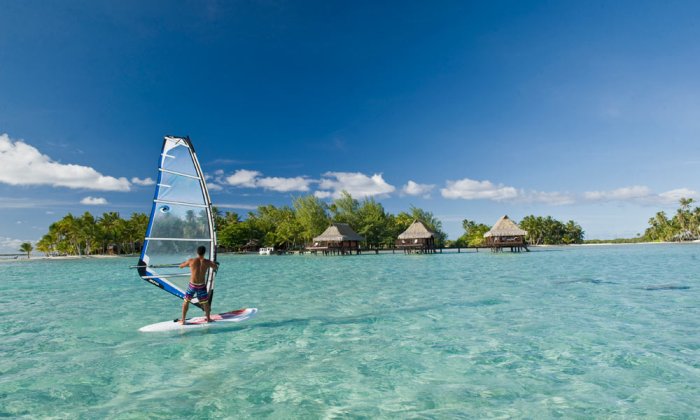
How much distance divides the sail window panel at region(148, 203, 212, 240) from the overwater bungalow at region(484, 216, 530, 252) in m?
46.2

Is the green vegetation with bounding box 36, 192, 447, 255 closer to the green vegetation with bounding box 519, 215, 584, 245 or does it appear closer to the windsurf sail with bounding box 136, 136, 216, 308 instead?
the green vegetation with bounding box 519, 215, 584, 245

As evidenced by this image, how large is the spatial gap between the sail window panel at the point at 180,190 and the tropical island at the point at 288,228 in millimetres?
55880

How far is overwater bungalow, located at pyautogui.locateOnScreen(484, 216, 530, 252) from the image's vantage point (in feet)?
160

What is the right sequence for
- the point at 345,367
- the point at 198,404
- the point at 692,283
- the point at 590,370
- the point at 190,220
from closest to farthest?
1. the point at 198,404
2. the point at 590,370
3. the point at 345,367
4. the point at 190,220
5. the point at 692,283

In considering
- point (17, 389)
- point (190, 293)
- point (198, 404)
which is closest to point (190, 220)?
point (190, 293)

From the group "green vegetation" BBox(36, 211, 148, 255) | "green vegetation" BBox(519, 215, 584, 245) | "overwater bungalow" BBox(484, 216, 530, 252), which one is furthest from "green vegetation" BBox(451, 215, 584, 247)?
"green vegetation" BBox(36, 211, 148, 255)

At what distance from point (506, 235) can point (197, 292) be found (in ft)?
153

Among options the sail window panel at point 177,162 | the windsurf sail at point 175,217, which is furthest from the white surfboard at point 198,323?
the sail window panel at point 177,162

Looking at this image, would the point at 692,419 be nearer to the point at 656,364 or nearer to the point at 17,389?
the point at 656,364

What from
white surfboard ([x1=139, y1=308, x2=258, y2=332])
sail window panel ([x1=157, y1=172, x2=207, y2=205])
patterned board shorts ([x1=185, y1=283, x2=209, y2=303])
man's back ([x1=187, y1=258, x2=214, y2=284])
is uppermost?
sail window panel ([x1=157, y1=172, x2=207, y2=205])

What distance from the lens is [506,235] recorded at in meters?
48.8

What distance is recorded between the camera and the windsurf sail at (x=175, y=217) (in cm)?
793

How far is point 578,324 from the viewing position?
8086mm

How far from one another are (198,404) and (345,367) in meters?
2.03
